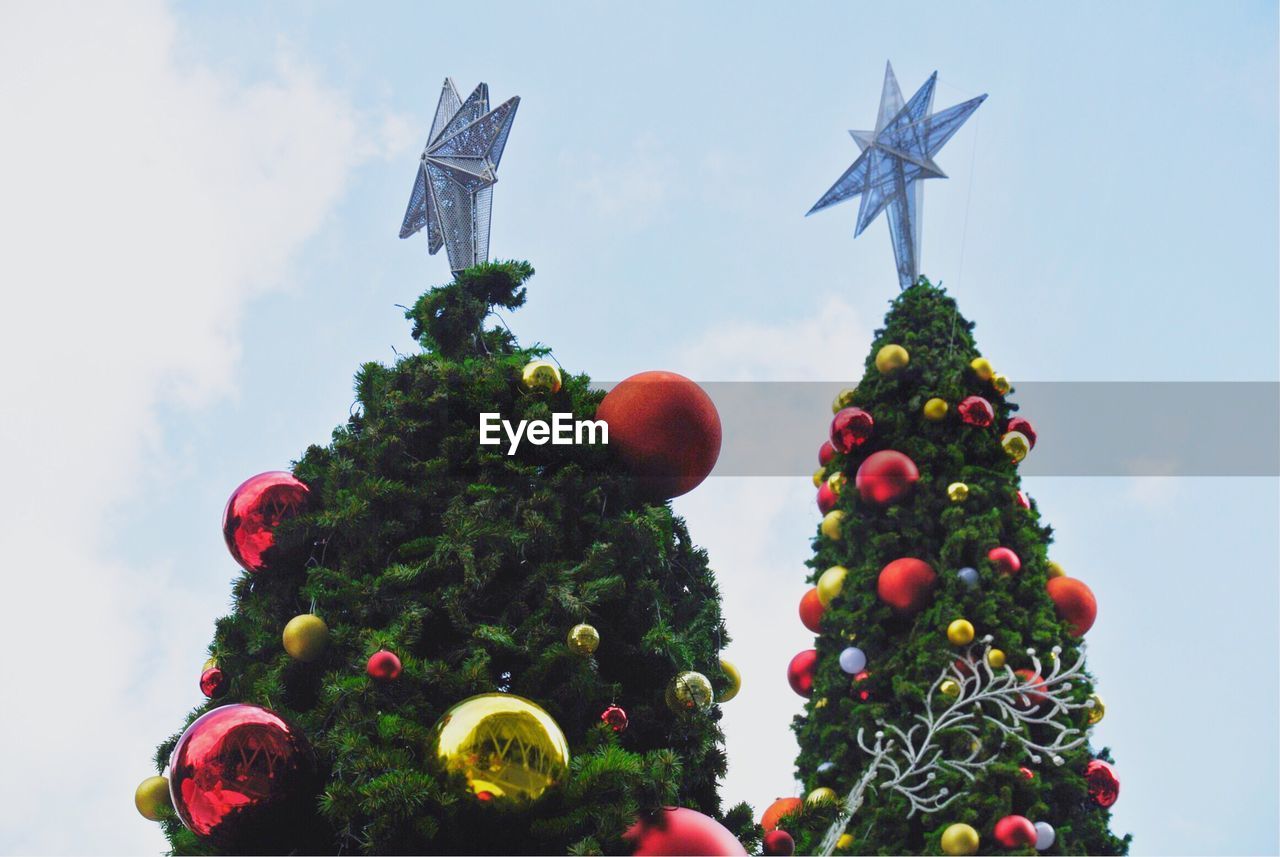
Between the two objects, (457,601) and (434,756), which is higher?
(457,601)

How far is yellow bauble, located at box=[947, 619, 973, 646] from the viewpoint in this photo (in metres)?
8.11

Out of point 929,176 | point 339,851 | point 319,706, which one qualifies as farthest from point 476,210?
point 929,176

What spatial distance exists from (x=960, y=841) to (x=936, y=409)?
3.16 meters

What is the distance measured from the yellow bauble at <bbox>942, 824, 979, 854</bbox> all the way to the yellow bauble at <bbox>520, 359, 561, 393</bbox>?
419cm

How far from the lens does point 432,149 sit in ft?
21.4

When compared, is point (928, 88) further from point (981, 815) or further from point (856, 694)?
point (981, 815)

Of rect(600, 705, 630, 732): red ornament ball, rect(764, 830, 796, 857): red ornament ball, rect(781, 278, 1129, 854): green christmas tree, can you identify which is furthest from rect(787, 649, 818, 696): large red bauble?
rect(600, 705, 630, 732): red ornament ball

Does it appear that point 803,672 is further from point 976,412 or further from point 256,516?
point 256,516

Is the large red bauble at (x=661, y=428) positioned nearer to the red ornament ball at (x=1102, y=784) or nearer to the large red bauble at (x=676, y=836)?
the large red bauble at (x=676, y=836)

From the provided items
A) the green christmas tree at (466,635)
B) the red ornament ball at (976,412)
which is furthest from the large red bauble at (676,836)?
the red ornament ball at (976,412)

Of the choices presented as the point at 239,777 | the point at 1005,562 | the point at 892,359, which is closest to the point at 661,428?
the point at 239,777

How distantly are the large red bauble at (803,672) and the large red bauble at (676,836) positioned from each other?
521 centimetres

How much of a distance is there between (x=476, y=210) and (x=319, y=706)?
2979 millimetres

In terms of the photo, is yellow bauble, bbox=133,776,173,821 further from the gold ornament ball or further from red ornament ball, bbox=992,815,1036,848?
red ornament ball, bbox=992,815,1036,848
